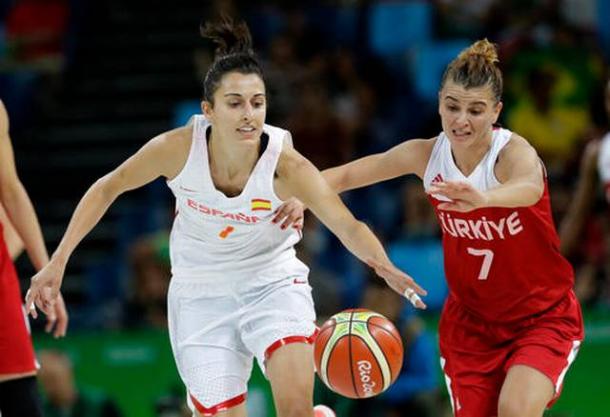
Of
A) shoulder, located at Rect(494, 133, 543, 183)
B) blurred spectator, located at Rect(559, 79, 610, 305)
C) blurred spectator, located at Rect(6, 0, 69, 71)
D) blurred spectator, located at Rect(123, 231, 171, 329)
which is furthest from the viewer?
blurred spectator, located at Rect(6, 0, 69, 71)

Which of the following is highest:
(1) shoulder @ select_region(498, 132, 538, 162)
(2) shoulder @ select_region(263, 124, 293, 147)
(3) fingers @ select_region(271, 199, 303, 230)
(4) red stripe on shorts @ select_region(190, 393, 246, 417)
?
(2) shoulder @ select_region(263, 124, 293, 147)

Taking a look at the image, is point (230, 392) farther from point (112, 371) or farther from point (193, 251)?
point (112, 371)

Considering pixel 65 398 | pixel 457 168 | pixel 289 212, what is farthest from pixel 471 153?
pixel 65 398

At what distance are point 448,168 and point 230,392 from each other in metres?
1.50

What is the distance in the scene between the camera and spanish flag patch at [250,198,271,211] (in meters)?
6.35

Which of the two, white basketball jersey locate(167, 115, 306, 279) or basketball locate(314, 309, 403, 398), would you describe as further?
basketball locate(314, 309, 403, 398)

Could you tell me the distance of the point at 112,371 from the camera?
9766mm

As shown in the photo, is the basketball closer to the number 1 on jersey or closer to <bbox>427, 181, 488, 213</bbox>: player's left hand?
the number 1 on jersey

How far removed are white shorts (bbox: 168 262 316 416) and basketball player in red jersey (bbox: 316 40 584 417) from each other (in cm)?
77

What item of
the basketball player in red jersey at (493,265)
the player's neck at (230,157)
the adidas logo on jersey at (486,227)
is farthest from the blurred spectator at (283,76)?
the adidas logo on jersey at (486,227)

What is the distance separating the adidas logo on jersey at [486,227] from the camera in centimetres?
614

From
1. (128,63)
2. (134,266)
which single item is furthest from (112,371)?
(128,63)

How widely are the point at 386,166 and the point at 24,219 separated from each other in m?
1.82

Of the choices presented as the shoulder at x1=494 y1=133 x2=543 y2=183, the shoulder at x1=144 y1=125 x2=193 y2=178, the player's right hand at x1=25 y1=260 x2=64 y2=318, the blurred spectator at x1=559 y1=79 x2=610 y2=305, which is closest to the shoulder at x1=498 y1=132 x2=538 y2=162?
the shoulder at x1=494 y1=133 x2=543 y2=183
